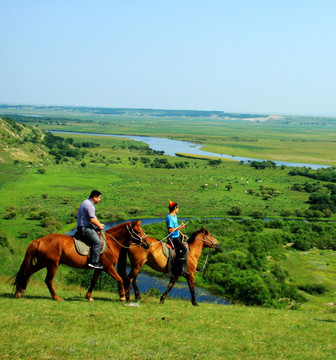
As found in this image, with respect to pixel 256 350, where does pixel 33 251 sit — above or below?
above

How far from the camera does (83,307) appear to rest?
10.7 meters

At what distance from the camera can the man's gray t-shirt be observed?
11070 millimetres

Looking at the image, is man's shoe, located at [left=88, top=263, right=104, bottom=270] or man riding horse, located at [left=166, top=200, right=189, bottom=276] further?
man riding horse, located at [left=166, top=200, right=189, bottom=276]

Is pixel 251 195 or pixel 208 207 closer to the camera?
pixel 208 207

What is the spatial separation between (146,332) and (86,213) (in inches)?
149

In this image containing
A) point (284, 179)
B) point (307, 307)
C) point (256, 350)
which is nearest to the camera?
point (256, 350)

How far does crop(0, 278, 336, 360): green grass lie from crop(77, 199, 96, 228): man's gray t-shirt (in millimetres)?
2275

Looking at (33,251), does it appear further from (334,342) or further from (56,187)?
(56,187)

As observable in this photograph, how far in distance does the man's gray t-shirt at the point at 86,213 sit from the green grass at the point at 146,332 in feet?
7.46

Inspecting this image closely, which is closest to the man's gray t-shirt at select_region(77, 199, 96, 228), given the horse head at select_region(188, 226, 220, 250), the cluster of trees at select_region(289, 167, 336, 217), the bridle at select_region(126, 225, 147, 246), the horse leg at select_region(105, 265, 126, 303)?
the bridle at select_region(126, 225, 147, 246)

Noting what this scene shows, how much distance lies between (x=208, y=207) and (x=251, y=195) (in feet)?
50.4

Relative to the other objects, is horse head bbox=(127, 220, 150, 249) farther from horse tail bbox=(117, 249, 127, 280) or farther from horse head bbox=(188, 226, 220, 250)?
horse head bbox=(188, 226, 220, 250)

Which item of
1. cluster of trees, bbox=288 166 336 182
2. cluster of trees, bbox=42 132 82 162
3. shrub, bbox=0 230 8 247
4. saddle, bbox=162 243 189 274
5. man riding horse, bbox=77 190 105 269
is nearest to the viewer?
man riding horse, bbox=77 190 105 269

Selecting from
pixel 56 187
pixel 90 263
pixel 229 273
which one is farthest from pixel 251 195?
pixel 90 263
